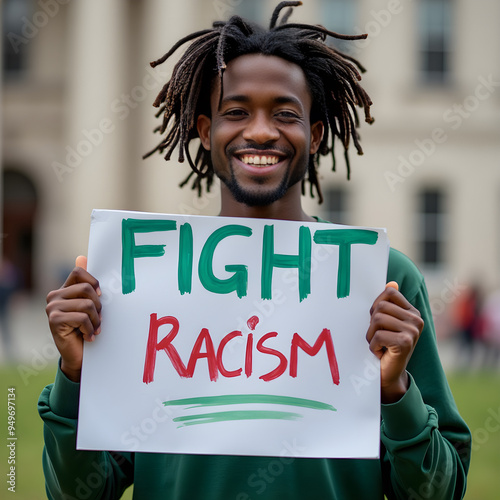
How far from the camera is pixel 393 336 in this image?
173cm

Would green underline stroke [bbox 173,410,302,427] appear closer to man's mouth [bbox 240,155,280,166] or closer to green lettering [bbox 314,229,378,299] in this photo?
green lettering [bbox 314,229,378,299]

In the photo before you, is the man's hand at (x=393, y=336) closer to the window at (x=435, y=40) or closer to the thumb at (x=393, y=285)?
the thumb at (x=393, y=285)

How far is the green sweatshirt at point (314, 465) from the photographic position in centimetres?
176

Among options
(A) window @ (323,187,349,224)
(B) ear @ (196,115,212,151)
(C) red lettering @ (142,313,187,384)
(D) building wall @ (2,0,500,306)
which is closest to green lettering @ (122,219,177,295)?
(C) red lettering @ (142,313,187,384)

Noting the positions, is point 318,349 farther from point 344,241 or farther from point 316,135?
point 316,135

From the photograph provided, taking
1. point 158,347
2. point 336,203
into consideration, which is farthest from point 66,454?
point 336,203

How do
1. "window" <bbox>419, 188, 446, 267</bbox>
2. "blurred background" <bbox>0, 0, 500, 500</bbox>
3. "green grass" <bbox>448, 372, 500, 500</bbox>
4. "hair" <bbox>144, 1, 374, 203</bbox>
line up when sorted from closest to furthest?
"hair" <bbox>144, 1, 374, 203</bbox>
"green grass" <bbox>448, 372, 500, 500</bbox>
"blurred background" <bbox>0, 0, 500, 500</bbox>
"window" <bbox>419, 188, 446, 267</bbox>

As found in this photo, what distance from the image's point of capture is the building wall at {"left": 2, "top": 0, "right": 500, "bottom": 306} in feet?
63.8

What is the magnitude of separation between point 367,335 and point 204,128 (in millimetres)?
741

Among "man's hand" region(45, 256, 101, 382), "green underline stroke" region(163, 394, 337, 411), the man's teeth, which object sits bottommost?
"green underline stroke" region(163, 394, 337, 411)

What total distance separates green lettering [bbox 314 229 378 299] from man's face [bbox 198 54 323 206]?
15 cm

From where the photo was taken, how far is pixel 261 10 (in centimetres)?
2006

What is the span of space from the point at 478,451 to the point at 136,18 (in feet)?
57.0

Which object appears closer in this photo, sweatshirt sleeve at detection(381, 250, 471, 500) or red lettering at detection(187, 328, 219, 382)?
sweatshirt sleeve at detection(381, 250, 471, 500)
